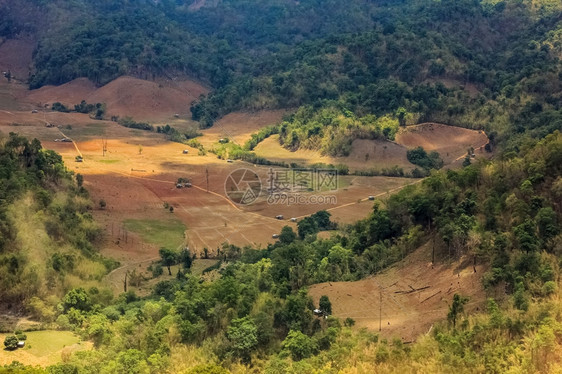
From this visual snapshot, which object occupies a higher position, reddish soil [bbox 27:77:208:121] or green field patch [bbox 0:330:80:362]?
reddish soil [bbox 27:77:208:121]

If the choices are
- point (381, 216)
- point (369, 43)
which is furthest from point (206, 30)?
point (381, 216)

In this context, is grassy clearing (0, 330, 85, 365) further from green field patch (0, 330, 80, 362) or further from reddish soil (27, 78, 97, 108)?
reddish soil (27, 78, 97, 108)

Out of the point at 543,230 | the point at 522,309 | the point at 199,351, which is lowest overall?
the point at 199,351

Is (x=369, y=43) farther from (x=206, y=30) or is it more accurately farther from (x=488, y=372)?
(x=488, y=372)

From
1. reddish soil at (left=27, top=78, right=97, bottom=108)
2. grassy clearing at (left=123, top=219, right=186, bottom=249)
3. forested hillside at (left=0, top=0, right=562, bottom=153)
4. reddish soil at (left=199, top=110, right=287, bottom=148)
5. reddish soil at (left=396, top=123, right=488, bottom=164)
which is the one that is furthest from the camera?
reddish soil at (left=27, top=78, right=97, bottom=108)

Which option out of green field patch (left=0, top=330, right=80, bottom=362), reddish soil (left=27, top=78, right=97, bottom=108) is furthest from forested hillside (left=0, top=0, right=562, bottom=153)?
green field patch (left=0, top=330, right=80, bottom=362)

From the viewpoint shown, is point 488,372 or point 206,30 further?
point 206,30

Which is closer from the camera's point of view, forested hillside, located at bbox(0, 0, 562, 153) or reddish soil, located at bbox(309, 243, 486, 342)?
reddish soil, located at bbox(309, 243, 486, 342)

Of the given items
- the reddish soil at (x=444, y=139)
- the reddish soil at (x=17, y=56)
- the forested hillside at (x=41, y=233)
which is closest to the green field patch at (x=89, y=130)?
the reddish soil at (x=17, y=56)
